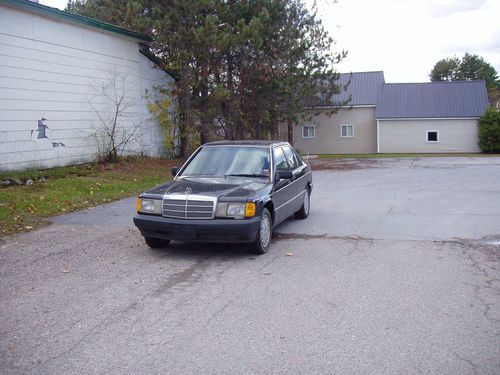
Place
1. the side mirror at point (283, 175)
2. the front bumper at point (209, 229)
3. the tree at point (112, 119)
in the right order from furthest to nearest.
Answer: the tree at point (112, 119) → the side mirror at point (283, 175) → the front bumper at point (209, 229)

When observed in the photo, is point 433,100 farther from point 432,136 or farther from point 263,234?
point 263,234

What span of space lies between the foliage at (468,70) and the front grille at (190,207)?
3190 inches

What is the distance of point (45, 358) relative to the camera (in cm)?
418

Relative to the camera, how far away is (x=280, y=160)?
9.20m

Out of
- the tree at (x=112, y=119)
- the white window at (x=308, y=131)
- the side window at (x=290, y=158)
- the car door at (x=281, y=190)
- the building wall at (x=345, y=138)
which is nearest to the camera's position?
the car door at (x=281, y=190)

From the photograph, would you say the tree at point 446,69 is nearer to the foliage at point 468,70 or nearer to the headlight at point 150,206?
the foliage at point 468,70

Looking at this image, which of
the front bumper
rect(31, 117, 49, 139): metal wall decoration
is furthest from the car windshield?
rect(31, 117, 49, 139): metal wall decoration

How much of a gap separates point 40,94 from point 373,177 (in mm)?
11410

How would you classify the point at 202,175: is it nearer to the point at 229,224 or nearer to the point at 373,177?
the point at 229,224

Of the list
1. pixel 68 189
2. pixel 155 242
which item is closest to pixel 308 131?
pixel 68 189

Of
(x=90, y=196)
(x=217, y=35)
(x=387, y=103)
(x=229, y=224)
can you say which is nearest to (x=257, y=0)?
(x=217, y=35)

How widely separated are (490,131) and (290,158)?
33597mm

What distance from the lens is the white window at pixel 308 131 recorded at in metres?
43.9

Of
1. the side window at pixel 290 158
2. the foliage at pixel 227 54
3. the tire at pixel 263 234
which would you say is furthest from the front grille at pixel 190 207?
the foliage at pixel 227 54
